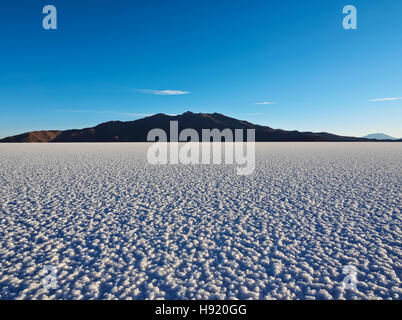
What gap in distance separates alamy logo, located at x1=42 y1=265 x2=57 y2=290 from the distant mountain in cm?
9940

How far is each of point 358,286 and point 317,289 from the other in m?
0.42

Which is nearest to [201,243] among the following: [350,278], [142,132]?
[350,278]

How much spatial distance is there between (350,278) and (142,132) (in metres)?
115

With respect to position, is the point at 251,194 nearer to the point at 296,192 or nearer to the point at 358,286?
the point at 296,192

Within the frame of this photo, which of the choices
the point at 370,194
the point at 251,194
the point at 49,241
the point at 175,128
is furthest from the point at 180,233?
the point at 175,128

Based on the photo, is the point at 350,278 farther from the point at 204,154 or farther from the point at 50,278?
the point at 204,154

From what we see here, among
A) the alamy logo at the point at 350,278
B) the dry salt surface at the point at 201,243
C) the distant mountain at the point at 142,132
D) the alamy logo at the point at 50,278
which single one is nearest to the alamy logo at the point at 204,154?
the dry salt surface at the point at 201,243

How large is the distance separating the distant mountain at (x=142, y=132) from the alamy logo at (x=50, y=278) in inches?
3913

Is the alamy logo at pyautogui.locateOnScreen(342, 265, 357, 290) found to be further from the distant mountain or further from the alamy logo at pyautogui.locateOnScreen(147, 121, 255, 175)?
the distant mountain

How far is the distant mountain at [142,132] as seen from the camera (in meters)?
106

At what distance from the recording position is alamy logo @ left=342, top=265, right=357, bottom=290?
98.1 inches

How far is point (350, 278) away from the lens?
8.57ft

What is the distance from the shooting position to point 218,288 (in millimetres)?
2461

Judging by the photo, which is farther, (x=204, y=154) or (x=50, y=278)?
(x=204, y=154)
